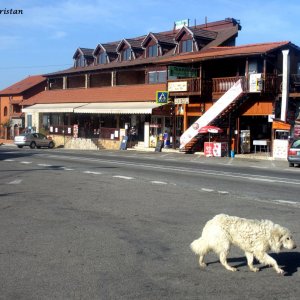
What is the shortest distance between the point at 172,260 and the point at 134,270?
28.4 inches

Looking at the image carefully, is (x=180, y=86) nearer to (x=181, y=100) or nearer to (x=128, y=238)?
(x=181, y=100)

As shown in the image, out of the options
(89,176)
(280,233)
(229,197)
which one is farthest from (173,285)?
(89,176)

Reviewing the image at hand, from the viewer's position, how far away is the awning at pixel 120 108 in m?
38.9

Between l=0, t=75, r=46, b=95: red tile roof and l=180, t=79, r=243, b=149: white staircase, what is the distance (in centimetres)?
3571

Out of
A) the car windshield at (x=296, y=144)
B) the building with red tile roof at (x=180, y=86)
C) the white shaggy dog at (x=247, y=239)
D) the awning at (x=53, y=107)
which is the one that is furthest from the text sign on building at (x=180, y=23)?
the white shaggy dog at (x=247, y=239)

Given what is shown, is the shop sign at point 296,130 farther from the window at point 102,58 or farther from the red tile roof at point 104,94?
the window at point 102,58

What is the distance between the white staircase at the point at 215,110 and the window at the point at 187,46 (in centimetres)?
1018

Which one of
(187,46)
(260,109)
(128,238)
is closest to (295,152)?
(260,109)

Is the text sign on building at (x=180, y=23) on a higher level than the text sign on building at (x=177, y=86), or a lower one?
higher

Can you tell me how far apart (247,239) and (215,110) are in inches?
1111

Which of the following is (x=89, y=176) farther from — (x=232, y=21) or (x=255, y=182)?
(x=232, y=21)

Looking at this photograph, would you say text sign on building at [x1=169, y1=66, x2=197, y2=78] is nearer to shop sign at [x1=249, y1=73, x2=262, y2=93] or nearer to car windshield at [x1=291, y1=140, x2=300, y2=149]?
shop sign at [x1=249, y1=73, x2=262, y2=93]

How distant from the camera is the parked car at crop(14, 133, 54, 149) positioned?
149 ft

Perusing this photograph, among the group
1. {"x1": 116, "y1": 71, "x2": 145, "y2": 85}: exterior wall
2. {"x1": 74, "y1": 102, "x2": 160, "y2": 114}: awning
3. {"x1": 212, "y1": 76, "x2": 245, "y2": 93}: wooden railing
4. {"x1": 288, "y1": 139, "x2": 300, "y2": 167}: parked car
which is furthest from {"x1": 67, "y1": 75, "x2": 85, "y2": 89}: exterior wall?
{"x1": 288, "y1": 139, "x2": 300, "y2": 167}: parked car
